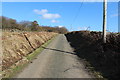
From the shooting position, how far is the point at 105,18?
542 inches

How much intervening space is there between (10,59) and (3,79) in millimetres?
5303

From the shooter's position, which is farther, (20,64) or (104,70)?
(20,64)

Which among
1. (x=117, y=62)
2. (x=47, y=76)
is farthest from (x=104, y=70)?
(x=47, y=76)

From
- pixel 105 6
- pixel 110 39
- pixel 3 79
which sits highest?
pixel 105 6

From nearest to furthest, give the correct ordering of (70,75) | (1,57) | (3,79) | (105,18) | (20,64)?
(3,79) < (70,75) < (20,64) < (1,57) < (105,18)

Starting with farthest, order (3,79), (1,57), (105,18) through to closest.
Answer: (105,18)
(1,57)
(3,79)

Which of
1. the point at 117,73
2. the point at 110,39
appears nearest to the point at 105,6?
the point at 110,39

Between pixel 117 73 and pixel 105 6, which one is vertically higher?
pixel 105 6

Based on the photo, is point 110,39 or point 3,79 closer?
point 3,79

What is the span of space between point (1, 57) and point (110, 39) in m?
8.43

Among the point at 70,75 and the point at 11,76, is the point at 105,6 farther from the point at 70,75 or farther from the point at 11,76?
the point at 11,76

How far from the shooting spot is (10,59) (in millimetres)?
13234

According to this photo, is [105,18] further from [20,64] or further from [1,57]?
[1,57]

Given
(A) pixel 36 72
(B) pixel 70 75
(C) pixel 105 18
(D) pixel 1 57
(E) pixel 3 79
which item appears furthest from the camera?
(C) pixel 105 18
